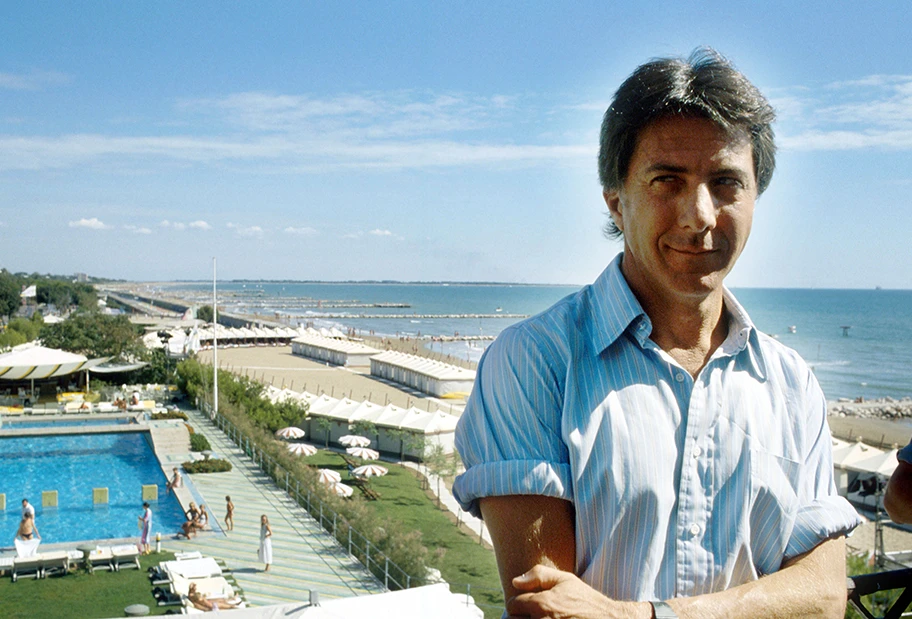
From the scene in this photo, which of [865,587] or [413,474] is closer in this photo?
[865,587]

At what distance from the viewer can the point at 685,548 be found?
1.50 metres

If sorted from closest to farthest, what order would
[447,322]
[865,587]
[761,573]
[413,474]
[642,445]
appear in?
[642,445], [761,573], [865,587], [413,474], [447,322]

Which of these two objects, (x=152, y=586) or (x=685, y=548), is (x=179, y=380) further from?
(x=685, y=548)

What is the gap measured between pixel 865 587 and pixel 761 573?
1024 millimetres

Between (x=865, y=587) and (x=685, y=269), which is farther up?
(x=685, y=269)

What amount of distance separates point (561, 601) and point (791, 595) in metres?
0.54

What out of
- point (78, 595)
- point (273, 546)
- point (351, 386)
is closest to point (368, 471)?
→ point (273, 546)

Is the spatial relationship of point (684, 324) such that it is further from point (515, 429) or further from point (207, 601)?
point (207, 601)

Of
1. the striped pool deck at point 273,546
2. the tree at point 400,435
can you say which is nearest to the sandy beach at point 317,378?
the tree at point 400,435

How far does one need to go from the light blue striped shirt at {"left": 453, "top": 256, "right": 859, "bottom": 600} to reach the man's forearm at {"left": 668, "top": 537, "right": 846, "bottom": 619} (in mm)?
43

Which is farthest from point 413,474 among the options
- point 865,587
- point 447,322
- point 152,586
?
point 447,322

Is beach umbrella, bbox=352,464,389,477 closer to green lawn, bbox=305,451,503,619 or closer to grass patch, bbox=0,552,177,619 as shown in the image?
green lawn, bbox=305,451,503,619

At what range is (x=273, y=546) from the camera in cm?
1273

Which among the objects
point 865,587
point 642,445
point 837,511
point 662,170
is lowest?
point 865,587
